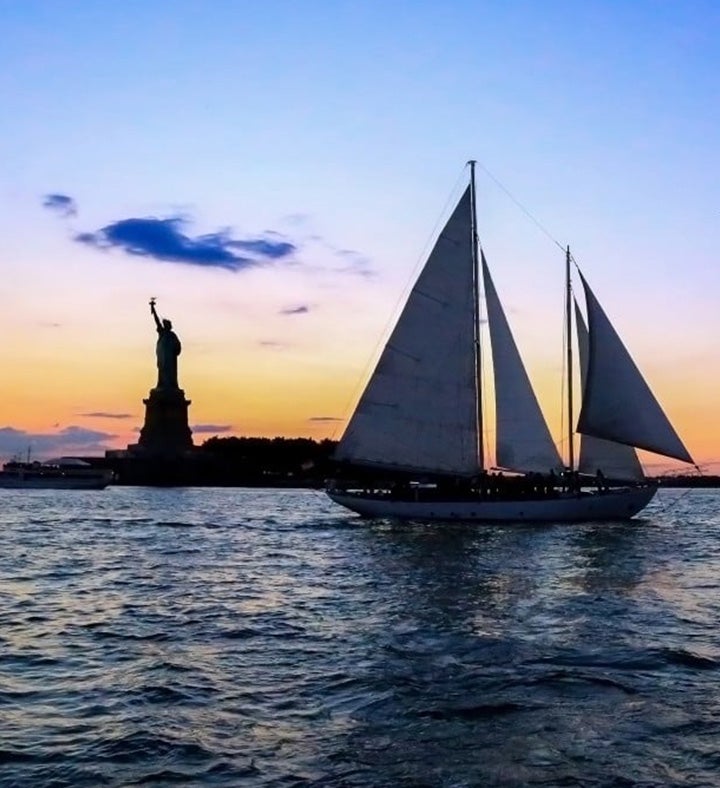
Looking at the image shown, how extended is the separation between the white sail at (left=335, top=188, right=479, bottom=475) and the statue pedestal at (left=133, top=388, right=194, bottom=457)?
257 feet

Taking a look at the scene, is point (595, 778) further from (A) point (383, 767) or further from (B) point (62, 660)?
(B) point (62, 660)

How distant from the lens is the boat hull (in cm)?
4819

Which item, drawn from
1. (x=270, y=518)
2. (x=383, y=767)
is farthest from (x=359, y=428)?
(x=383, y=767)

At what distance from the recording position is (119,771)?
927 cm

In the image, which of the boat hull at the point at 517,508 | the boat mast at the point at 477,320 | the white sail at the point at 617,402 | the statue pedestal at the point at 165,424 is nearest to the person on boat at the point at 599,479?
the boat hull at the point at 517,508

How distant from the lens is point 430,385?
48344mm

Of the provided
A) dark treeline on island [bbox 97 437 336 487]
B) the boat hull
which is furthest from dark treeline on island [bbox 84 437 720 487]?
the boat hull

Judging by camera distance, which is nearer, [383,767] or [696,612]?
[383,767]

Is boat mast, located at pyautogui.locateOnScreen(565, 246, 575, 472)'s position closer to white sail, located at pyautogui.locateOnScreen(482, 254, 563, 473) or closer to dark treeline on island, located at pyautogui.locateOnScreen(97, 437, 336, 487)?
white sail, located at pyautogui.locateOnScreen(482, 254, 563, 473)

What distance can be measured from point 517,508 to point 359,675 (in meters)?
35.6

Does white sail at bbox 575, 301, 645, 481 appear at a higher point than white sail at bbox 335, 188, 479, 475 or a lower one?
lower

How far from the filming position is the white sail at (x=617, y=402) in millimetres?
48219

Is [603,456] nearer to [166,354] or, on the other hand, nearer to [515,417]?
[515,417]

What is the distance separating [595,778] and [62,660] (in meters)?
8.61
